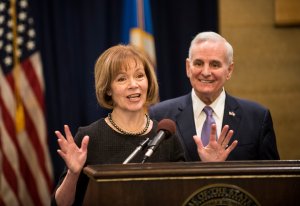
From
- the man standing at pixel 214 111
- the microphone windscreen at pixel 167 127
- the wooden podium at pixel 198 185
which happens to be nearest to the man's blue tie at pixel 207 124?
the man standing at pixel 214 111

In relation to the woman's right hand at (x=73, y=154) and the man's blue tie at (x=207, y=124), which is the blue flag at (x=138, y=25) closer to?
the man's blue tie at (x=207, y=124)

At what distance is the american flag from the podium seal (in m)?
4.09

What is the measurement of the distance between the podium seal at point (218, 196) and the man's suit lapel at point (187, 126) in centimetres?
157

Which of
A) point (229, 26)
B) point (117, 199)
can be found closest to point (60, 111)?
point (229, 26)

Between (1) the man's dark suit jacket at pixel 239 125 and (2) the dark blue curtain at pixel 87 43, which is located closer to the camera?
(1) the man's dark suit jacket at pixel 239 125

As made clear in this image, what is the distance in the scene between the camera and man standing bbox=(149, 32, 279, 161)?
3.38 m

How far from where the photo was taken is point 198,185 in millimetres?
1775

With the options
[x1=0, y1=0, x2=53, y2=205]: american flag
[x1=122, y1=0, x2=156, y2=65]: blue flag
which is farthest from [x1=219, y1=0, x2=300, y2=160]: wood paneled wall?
[x1=0, y1=0, x2=53, y2=205]: american flag

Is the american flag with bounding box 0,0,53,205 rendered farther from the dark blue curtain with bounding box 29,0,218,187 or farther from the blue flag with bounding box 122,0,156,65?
the blue flag with bounding box 122,0,156,65

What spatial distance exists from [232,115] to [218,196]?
174 centimetres

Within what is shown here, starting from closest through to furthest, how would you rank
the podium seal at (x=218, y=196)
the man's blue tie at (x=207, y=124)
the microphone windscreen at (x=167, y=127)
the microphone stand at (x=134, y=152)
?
1. the podium seal at (x=218, y=196)
2. the microphone stand at (x=134, y=152)
3. the microphone windscreen at (x=167, y=127)
4. the man's blue tie at (x=207, y=124)

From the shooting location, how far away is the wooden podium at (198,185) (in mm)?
1776

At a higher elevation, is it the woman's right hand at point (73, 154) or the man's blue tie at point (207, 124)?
the woman's right hand at point (73, 154)

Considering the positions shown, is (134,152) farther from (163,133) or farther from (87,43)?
(87,43)
